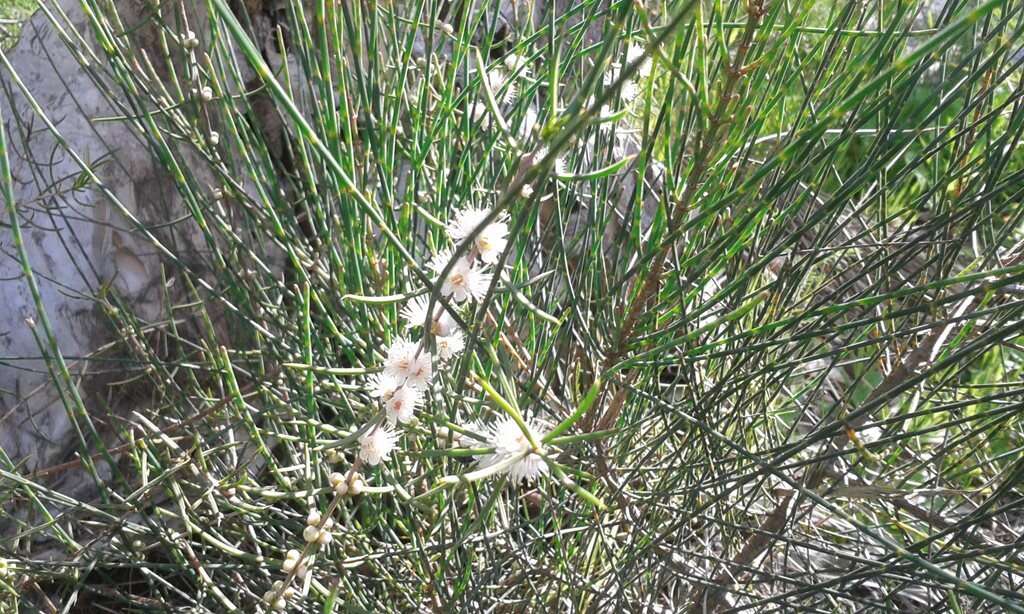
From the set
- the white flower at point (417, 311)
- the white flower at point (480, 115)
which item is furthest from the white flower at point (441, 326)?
the white flower at point (480, 115)

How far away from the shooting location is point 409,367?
1.84 feet

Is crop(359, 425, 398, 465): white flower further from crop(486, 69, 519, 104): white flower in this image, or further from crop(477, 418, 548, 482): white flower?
crop(486, 69, 519, 104): white flower

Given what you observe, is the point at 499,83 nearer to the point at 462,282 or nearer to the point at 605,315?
the point at 605,315

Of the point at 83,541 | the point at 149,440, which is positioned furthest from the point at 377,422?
the point at 83,541

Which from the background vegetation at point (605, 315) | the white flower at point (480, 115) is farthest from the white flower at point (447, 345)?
the white flower at point (480, 115)

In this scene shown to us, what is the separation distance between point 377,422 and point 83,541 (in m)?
0.91

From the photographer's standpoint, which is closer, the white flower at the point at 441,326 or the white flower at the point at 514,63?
the white flower at the point at 441,326

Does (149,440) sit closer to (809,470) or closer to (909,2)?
(809,470)

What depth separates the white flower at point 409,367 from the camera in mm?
561

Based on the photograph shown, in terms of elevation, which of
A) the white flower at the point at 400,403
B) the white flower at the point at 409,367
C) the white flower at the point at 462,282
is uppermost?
the white flower at the point at 462,282

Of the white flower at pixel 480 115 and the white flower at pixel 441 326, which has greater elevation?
the white flower at pixel 480 115

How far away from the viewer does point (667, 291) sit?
0.77 metres

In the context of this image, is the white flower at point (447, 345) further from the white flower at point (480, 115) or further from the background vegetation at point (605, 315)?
the white flower at point (480, 115)

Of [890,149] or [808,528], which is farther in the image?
[808,528]
